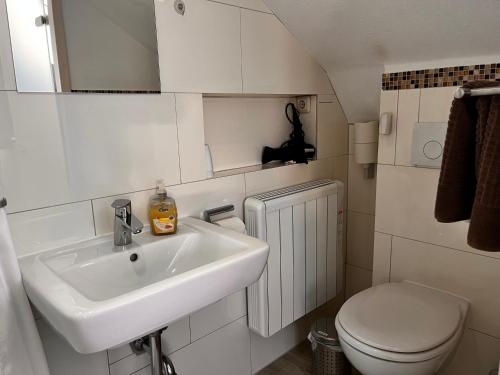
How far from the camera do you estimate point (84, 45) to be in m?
1.19

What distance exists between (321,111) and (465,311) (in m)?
1.09

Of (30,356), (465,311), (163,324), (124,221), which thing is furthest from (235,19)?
(465,311)

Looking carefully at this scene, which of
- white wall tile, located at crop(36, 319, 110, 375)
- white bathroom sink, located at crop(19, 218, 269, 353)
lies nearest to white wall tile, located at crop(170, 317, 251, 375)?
white wall tile, located at crop(36, 319, 110, 375)

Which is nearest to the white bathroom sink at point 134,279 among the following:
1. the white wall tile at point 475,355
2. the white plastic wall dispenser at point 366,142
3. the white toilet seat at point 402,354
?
the white toilet seat at point 402,354

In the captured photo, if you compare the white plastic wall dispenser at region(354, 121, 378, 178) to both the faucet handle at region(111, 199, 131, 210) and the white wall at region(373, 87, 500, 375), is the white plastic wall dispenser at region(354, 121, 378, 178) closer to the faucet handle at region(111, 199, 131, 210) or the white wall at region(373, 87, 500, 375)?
the white wall at region(373, 87, 500, 375)

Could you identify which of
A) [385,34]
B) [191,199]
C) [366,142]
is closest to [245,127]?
[191,199]

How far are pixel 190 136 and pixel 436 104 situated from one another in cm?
97

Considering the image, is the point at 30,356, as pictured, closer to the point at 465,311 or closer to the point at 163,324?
the point at 163,324

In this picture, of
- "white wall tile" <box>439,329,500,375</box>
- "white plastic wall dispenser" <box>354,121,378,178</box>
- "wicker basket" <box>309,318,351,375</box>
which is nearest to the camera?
"white wall tile" <box>439,329,500,375</box>

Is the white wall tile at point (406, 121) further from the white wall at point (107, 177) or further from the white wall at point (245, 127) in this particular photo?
the white wall at point (107, 177)

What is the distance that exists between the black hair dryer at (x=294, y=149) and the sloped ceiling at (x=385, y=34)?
0.30 meters

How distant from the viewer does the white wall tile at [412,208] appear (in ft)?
5.13

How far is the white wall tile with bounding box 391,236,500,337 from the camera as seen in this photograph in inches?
58.6

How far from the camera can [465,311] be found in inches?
58.2
